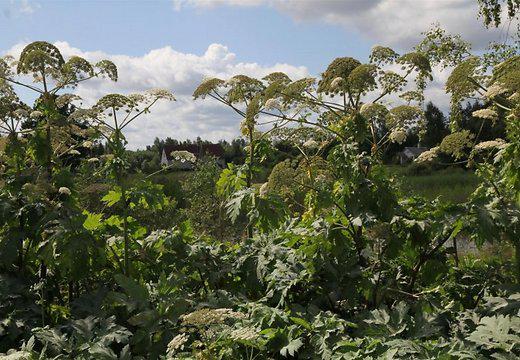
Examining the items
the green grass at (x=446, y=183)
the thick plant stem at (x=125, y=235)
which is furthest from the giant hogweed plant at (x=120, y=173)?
the green grass at (x=446, y=183)

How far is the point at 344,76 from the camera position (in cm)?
487

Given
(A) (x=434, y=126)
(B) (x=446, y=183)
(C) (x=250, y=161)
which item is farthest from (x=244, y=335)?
(A) (x=434, y=126)

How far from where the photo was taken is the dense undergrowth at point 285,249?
3951mm

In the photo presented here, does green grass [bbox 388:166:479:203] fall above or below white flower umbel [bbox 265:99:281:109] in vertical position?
below

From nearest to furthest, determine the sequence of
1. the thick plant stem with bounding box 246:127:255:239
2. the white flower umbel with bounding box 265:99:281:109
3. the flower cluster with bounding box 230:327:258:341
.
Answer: the flower cluster with bounding box 230:327:258:341, the white flower umbel with bounding box 265:99:281:109, the thick plant stem with bounding box 246:127:255:239

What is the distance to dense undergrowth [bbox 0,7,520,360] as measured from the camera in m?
3.95

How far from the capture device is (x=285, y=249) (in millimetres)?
4918

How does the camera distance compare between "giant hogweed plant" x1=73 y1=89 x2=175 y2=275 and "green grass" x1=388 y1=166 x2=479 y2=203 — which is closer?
"giant hogweed plant" x1=73 y1=89 x2=175 y2=275

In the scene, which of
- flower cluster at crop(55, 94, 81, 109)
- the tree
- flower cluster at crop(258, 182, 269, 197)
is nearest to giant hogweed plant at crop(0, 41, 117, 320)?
flower cluster at crop(55, 94, 81, 109)

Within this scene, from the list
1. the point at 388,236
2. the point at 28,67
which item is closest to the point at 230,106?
the point at 28,67

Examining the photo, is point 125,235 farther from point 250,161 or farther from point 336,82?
point 336,82

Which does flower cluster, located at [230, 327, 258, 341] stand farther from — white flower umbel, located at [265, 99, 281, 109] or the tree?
the tree

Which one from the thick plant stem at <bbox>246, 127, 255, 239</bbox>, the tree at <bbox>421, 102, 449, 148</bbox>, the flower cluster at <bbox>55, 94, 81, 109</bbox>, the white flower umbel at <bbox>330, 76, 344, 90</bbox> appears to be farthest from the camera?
the tree at <bbox>421, 102, 449, 148</bbox>

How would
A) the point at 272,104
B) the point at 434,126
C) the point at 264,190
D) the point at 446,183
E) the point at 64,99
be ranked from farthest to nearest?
the point at 434,126 < the point at 446,183 < the point at 64,99 < the point at 272,104 < the point at 264,190
